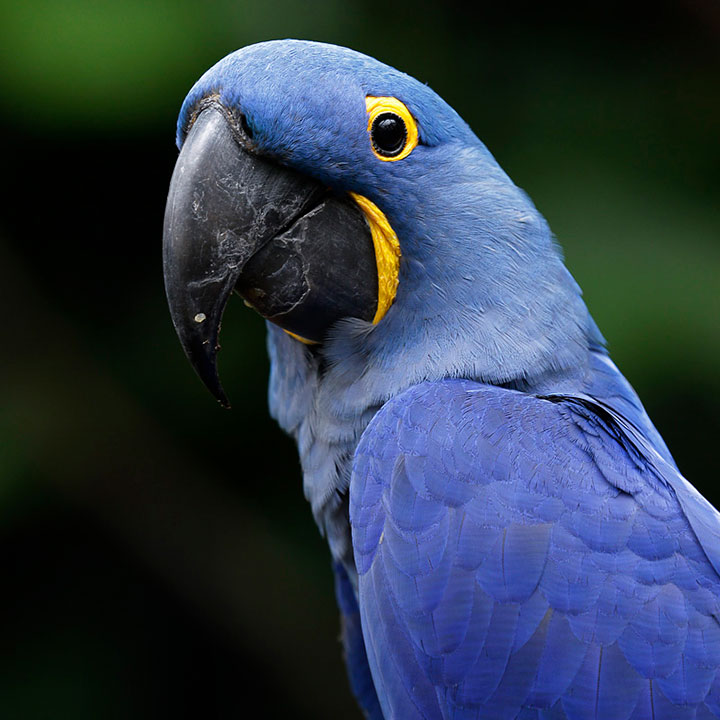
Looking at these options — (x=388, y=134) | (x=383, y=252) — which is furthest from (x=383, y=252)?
(x=388, y=134)

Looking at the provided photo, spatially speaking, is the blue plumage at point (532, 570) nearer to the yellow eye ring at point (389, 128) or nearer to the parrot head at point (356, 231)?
the parrot head at point (356, 231)

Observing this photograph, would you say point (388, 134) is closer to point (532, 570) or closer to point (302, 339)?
point (302, 339)

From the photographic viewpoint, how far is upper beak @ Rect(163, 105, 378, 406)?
1065 millimetres

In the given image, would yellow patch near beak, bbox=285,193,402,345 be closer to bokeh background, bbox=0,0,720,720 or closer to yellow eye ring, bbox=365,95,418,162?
yellow eye ring, bbox=365,95,418,162

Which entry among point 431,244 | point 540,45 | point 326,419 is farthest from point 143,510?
point 540,45

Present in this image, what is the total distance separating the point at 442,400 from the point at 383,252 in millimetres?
225

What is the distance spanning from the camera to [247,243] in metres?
1.09

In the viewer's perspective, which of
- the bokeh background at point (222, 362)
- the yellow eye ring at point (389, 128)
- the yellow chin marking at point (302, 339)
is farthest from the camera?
the bokeh background at point (222, 362)

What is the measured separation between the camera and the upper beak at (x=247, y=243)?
41.9 inches

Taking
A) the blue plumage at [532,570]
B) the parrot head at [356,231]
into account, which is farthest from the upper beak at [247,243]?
the blue plumage at [532,570]

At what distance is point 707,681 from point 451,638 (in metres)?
0.30

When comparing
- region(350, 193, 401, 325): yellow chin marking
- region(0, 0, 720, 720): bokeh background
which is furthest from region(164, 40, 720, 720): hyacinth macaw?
region(0, 0, 720, 720): bokeh background

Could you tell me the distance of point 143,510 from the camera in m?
2.45

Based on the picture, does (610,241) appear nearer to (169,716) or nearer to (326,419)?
(326,419)
